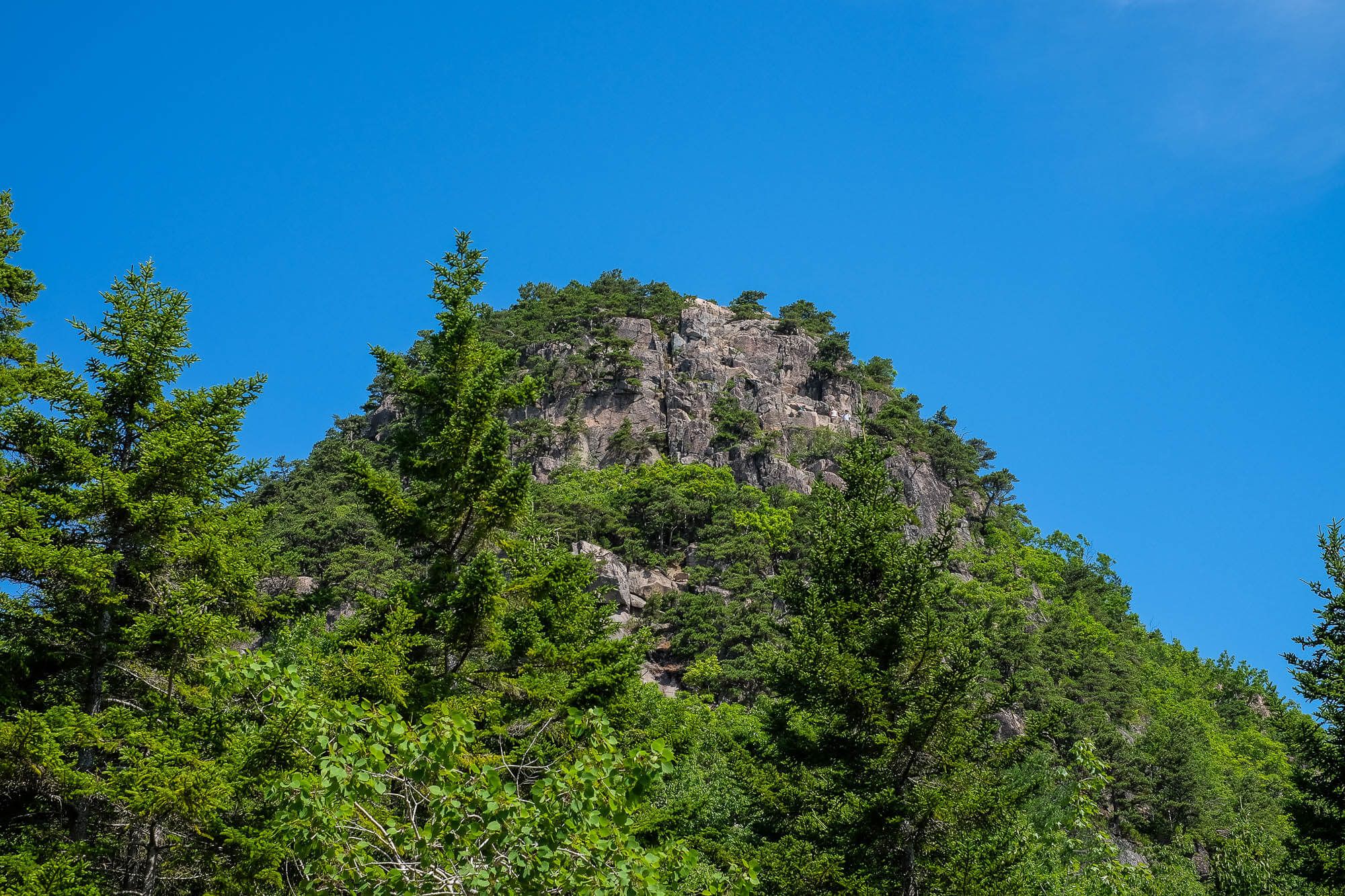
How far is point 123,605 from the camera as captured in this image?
11.3 m

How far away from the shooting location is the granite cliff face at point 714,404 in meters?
73.8

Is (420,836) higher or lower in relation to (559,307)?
lower

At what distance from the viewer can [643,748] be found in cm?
582

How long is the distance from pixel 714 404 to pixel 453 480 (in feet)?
217

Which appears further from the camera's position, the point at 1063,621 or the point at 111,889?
the point at 1063,621

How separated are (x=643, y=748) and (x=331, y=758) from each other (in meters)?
1.87

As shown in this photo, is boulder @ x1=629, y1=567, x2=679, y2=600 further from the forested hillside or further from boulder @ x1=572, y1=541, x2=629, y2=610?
the forested hillside

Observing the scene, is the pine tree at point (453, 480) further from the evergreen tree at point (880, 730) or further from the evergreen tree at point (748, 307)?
the evergreen tree at point (748, 307)

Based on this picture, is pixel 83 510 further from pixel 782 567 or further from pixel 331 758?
pixel 782 567

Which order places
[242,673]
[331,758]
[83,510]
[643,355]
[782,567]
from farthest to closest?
[643,355]
[782,567]
[83,510]
[242,673]
[331,758]

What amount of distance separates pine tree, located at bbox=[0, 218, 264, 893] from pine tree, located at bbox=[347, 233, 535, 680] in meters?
2.07

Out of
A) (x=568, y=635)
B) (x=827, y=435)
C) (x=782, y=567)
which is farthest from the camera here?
(x=827, y=435)

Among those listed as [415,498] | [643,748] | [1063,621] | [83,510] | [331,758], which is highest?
[1063,621]

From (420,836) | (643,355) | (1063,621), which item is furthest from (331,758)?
(643,355)
